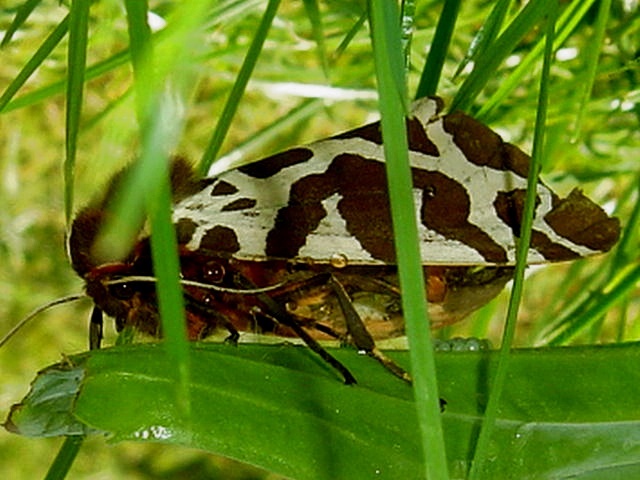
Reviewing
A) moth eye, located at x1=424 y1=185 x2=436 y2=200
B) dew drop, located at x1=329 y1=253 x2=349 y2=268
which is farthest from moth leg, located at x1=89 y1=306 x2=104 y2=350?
moth eye, located at x1=424 y1=185 x2=436 y2=200

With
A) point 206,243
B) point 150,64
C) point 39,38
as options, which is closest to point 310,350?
point 206,243

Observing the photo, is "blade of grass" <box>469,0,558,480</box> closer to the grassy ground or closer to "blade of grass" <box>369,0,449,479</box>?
"blade of grass" <box>369,0,449,479</box>

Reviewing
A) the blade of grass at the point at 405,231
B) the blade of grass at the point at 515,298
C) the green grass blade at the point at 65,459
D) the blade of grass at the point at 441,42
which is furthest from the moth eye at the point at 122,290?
the blade of grass at the point at 405,231

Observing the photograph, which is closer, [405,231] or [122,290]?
[405,231]

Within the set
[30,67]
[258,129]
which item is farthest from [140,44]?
[258,129]

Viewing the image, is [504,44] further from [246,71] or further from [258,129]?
[258,129]

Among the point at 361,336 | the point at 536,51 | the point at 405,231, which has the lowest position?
the point at 405,231

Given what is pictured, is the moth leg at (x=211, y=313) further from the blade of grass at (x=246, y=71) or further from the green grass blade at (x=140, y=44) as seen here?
the green grass blade at (x=140, y=44)
